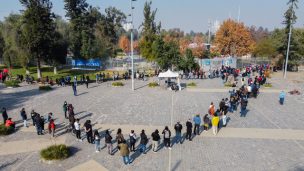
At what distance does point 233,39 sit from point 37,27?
38.3 m

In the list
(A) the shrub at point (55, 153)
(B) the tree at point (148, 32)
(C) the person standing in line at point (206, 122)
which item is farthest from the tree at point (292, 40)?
(A) the shrub at point (55, 153)

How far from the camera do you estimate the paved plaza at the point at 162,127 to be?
40.4ft

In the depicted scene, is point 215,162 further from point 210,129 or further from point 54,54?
point 54,54

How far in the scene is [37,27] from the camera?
126 ft

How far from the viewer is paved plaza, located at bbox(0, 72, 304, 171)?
12305 millimetres

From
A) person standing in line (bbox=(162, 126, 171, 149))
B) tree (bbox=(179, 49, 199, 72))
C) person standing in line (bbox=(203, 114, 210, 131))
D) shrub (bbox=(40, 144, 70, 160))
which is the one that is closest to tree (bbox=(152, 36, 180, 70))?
tree (bbox=(179, 49, 199, 72))

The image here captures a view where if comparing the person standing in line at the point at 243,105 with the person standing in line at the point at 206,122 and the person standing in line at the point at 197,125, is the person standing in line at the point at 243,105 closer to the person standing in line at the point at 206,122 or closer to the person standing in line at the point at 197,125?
the person standing in line at the point at 206,122

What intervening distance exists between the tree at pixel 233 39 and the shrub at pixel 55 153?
49.5 meters

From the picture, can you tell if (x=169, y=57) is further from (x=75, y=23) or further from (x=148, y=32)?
(x=75, y=23)

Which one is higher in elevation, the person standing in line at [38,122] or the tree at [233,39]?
the tree at [233,39]

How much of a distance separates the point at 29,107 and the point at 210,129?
14.9m

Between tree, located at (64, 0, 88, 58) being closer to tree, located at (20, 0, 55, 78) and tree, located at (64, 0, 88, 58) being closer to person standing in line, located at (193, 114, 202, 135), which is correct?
tree, located at (20, 0, 55, 78)

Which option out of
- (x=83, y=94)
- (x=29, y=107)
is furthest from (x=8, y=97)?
(x=83, y=94)

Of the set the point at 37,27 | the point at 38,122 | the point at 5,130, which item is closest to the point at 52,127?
the point at 38,122
